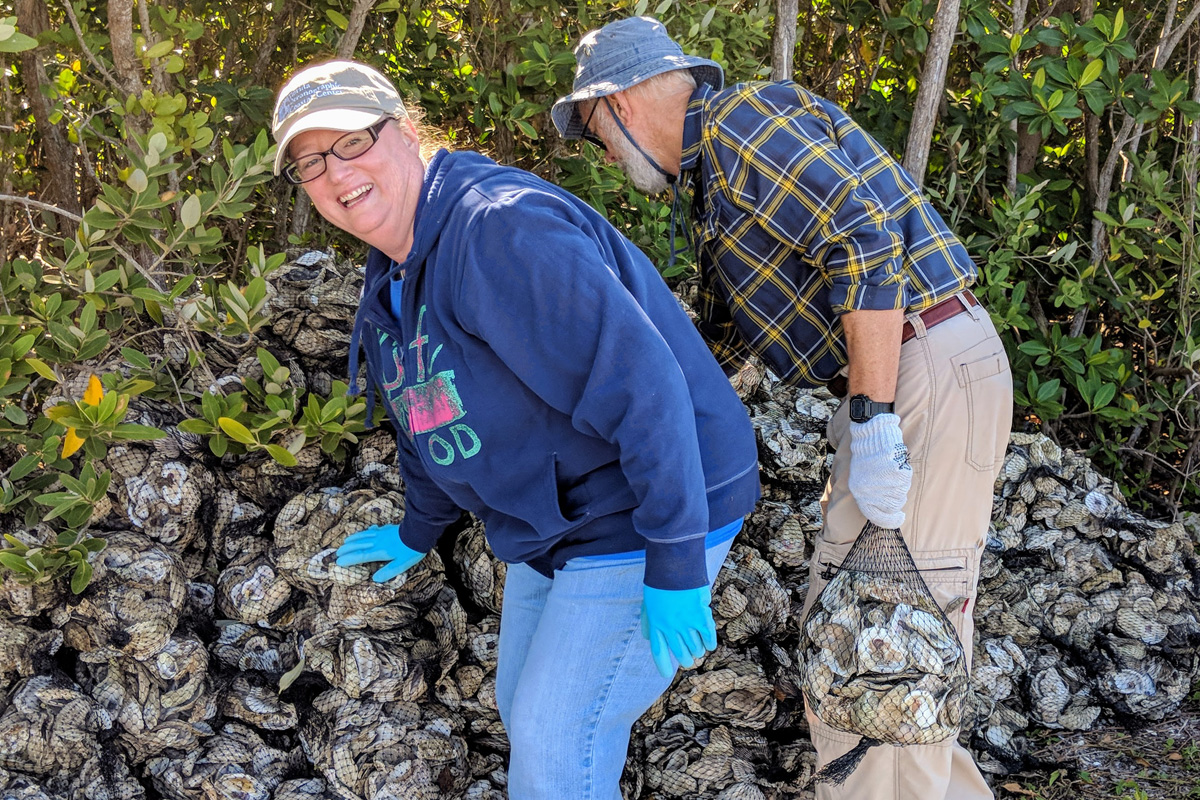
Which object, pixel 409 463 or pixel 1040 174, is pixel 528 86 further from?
pixel 1040 174

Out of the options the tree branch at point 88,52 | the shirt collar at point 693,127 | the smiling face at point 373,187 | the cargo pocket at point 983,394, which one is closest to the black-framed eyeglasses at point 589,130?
the shirt collar at point 693,127

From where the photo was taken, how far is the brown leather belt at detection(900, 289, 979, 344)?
232 centimetres

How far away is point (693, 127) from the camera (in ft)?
7.41

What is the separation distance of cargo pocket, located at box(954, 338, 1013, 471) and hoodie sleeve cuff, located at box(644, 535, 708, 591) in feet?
2.78

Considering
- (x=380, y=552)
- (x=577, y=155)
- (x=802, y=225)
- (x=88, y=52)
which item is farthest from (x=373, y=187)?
(x=577, y=155)

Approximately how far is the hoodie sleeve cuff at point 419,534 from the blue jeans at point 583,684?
660mm

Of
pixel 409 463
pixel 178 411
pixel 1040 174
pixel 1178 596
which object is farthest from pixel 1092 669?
pixel 178 411

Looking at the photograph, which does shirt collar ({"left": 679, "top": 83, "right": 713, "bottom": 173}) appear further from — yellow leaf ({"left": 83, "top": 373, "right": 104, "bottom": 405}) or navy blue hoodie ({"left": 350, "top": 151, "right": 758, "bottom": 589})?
yellow leaf ({"left": 83, "top": 373, "right": 104, "bottom": 405})

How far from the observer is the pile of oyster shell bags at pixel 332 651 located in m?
2.69

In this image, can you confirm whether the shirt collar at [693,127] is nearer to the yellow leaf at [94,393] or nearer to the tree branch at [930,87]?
the yellow leaf at [94,393]

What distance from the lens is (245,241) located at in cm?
409

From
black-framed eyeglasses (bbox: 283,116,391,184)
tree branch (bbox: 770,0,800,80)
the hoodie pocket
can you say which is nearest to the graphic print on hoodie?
the hoodie pocket

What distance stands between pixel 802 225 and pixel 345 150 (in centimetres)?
99

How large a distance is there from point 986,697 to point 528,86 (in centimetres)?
264
